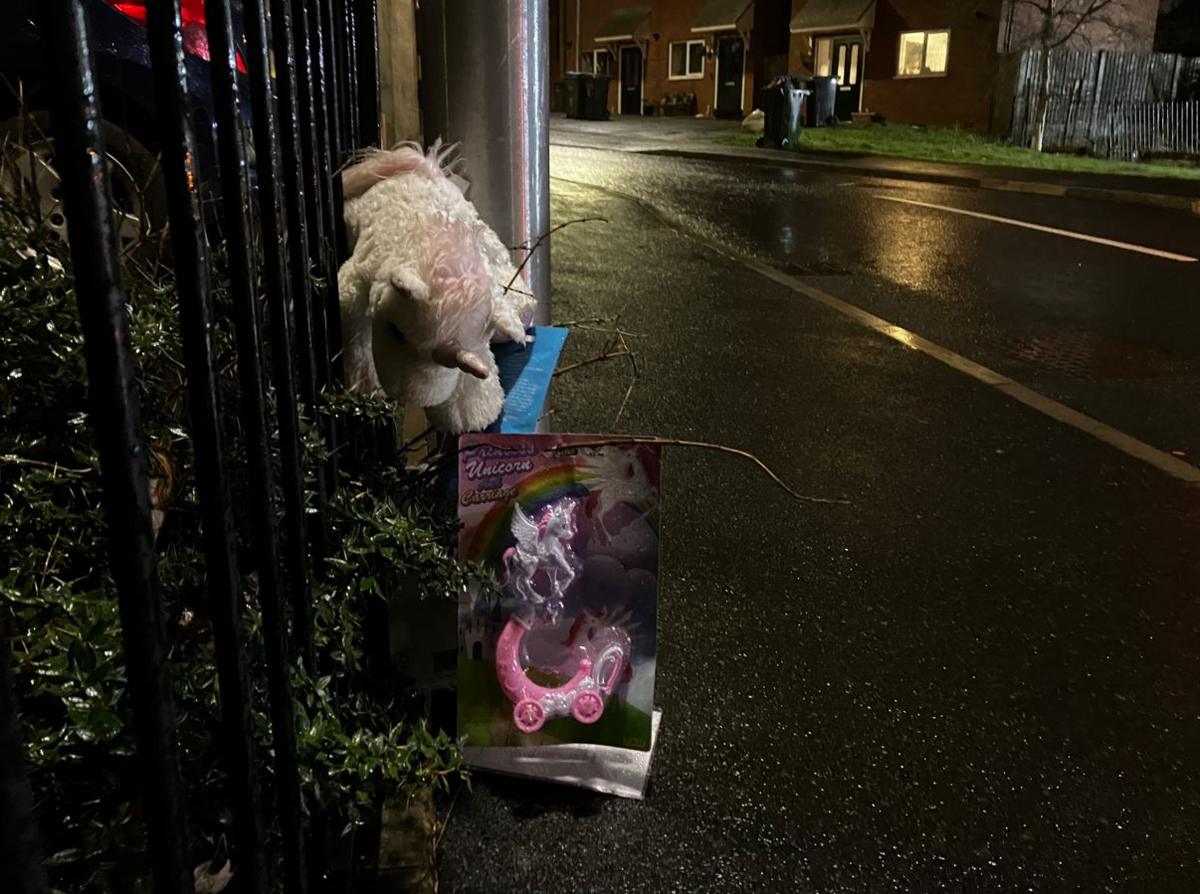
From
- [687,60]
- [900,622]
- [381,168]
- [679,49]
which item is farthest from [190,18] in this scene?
[679,49]

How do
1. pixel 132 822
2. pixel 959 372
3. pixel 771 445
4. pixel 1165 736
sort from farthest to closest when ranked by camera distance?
pixel 959 372, pixel 771 445, pixel 1165 736, pixel 132 822

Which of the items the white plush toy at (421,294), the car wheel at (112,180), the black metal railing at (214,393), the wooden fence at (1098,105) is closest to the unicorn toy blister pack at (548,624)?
the white plush toy at (421,294)

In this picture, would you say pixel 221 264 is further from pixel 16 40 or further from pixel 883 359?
pixel 883 359

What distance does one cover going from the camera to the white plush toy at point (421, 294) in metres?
2.01

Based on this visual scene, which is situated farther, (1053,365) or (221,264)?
(1053,365)

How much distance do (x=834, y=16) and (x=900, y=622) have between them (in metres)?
29.7

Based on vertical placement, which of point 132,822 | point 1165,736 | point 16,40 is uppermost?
point 16,40

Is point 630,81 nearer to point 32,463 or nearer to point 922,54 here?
point 922,54

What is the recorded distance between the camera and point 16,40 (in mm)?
3484

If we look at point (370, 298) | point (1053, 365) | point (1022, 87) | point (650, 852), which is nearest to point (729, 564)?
point (650, 852)

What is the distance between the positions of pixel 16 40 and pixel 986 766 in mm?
3782

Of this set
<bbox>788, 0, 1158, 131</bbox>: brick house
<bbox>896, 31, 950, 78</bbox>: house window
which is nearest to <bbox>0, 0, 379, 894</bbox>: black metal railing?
<bbox>788, 0, 1158, 131</bbox>: brick house

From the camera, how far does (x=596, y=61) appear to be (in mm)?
41281

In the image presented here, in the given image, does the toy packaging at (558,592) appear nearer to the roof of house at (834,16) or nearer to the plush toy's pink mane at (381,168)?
the plush toy's pink mane at (381,168)
